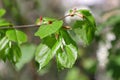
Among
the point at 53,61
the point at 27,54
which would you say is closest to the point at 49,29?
the point at 27,54

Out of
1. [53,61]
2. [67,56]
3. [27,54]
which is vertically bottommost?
[53,61]

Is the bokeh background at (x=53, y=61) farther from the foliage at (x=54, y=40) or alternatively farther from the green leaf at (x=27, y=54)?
the foliage at (x=54, y=40)

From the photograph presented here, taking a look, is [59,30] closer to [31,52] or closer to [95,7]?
[31,52]

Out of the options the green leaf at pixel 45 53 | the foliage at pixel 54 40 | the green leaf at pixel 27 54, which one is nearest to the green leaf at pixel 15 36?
the foliage at pixel 54 40

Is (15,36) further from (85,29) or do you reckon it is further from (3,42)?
(85,29)

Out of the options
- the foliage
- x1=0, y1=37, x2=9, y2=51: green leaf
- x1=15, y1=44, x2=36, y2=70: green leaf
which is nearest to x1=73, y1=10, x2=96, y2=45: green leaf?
the foliage

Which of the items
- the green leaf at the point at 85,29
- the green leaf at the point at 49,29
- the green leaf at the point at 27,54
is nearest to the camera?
the green leaf at the point at 49,29

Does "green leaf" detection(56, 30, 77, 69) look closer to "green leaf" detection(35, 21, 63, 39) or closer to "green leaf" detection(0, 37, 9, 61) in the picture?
"green leaf" detection(35, 21, 63, 39)
